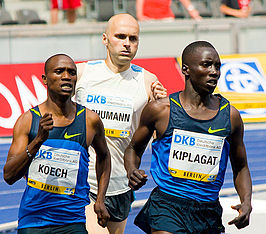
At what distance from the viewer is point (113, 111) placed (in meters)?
5.31

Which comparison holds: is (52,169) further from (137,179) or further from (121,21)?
(121,21)

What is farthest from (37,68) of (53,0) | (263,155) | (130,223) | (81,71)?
(81,71)

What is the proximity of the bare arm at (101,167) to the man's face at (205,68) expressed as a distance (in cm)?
71

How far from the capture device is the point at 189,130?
4.23m

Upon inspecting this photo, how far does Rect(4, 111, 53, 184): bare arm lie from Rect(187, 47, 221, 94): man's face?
1002 mm

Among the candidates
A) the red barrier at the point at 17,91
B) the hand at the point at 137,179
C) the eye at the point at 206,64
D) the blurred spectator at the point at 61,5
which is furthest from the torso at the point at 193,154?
the blurred spectator at the point at 61,5

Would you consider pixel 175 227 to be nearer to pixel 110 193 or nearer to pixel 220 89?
pixel 110 193

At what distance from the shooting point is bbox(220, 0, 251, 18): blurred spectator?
15117 mm

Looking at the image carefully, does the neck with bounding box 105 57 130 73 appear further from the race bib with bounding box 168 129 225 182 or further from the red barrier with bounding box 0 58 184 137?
the red barrier with bounding box 0 58 184 137

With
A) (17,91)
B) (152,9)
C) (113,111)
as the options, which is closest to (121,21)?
(113,111)

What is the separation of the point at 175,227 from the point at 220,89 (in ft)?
27.8

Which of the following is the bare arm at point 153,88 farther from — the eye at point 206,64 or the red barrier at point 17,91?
the red barrier at point 17,91

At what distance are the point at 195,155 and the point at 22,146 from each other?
1.08 m

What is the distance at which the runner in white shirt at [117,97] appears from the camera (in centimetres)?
530
